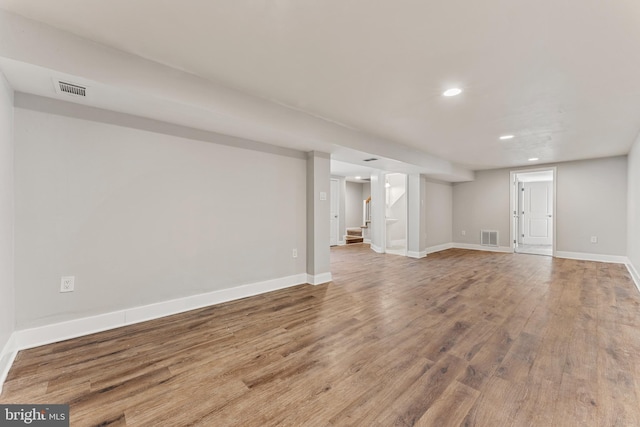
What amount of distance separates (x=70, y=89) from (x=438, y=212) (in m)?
7.64

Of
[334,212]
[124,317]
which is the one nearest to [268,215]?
[124,317]

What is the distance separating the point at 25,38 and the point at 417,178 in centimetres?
636

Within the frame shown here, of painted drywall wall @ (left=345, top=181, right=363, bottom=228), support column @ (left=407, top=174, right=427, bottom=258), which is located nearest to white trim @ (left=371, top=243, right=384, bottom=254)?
support column @ (left=407, top=174, right=427, bottom=258)

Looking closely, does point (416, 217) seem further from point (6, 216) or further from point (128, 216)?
point (6, 216)

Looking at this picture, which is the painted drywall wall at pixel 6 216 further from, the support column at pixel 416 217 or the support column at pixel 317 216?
the support column at pixel 416 217

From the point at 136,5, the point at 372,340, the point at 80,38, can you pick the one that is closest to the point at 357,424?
the point at 372,340

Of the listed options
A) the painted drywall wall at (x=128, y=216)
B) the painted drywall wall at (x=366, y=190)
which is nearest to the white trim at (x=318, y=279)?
the painted drywall wall at (x=128, y=216)

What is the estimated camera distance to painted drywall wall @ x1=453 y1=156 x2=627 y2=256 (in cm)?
570

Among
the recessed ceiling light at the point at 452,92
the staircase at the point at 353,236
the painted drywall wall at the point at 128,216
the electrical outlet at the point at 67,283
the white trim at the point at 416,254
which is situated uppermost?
the recessed ceiling light at the point at 452,92

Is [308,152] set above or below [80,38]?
below

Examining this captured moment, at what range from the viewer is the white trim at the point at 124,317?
218cm

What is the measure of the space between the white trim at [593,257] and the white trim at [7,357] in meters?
8.93

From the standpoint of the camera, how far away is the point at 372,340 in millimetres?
2334

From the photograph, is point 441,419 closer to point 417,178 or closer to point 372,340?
point 372,340
